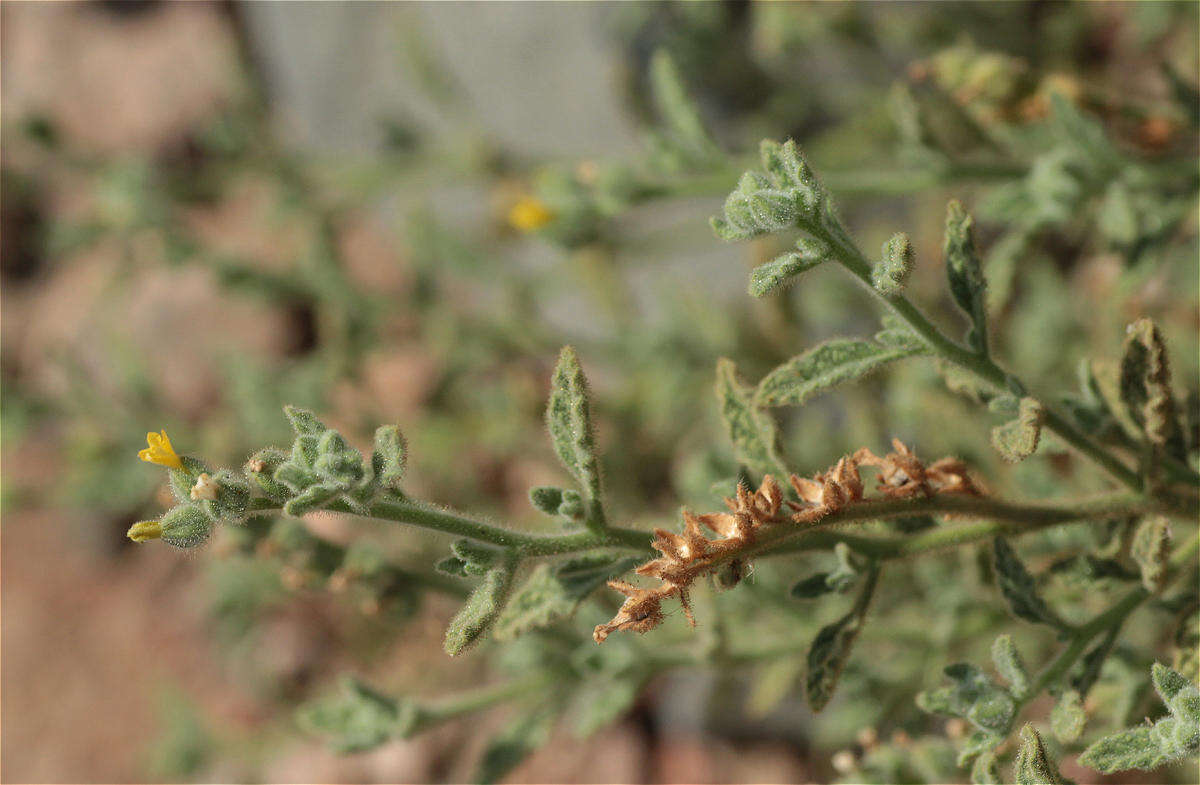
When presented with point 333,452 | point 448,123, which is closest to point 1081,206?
point 333,452

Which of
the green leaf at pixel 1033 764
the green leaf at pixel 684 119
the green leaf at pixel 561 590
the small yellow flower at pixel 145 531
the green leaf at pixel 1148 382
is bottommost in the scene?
the green leaf at pixel 1033 764

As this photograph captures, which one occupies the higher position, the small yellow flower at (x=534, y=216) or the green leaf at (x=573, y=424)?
the small yellow flower at (x=534, y=216)

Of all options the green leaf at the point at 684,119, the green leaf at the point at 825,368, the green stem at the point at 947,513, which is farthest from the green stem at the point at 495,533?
the green leaf at the point at 684,119

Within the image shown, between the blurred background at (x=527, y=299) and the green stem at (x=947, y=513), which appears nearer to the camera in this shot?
the green stem at (x=947, y=513)

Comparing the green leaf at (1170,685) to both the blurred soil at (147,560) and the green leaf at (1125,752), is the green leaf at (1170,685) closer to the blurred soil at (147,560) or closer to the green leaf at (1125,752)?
the green leaf at (1125,752)

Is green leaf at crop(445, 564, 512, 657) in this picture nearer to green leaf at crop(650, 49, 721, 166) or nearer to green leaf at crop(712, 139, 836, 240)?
green leaf at crop(712, 139, 836, 240)

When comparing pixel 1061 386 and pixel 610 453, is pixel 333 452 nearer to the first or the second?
pixel 1061 386

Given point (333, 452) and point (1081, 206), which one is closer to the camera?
point (333, 452)
